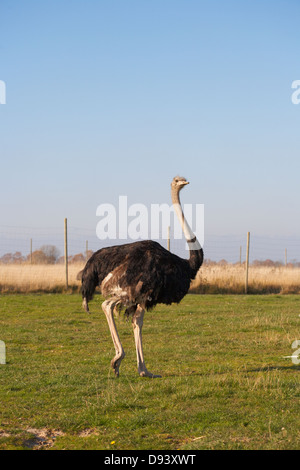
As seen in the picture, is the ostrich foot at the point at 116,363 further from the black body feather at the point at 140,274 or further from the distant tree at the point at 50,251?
the distant tree at the point at 50,251

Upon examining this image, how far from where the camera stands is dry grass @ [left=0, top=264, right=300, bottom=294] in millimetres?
19922

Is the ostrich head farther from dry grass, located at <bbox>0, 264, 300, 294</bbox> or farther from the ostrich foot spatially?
dry grass, located at <bbox>0, 264, 300, 294</bbox>

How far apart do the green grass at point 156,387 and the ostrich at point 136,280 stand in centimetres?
70

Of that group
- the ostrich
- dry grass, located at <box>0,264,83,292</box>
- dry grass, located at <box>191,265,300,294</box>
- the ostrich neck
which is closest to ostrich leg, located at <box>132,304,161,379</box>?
the ostrich

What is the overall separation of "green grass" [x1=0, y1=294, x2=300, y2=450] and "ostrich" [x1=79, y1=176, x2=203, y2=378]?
696mm

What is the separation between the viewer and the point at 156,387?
22.5ft

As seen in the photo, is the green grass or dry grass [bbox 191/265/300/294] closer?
the green grass

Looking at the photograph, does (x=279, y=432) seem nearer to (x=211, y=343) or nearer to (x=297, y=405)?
(x=297, y=405)

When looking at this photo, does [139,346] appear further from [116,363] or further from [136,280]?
[136,280]

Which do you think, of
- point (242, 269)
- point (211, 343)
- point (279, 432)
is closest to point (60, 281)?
point (242, 269)

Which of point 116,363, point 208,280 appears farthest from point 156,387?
point 208,280

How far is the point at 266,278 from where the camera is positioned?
72.6ft

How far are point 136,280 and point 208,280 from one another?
13903 millimetres

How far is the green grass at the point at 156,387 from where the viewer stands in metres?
5.22
